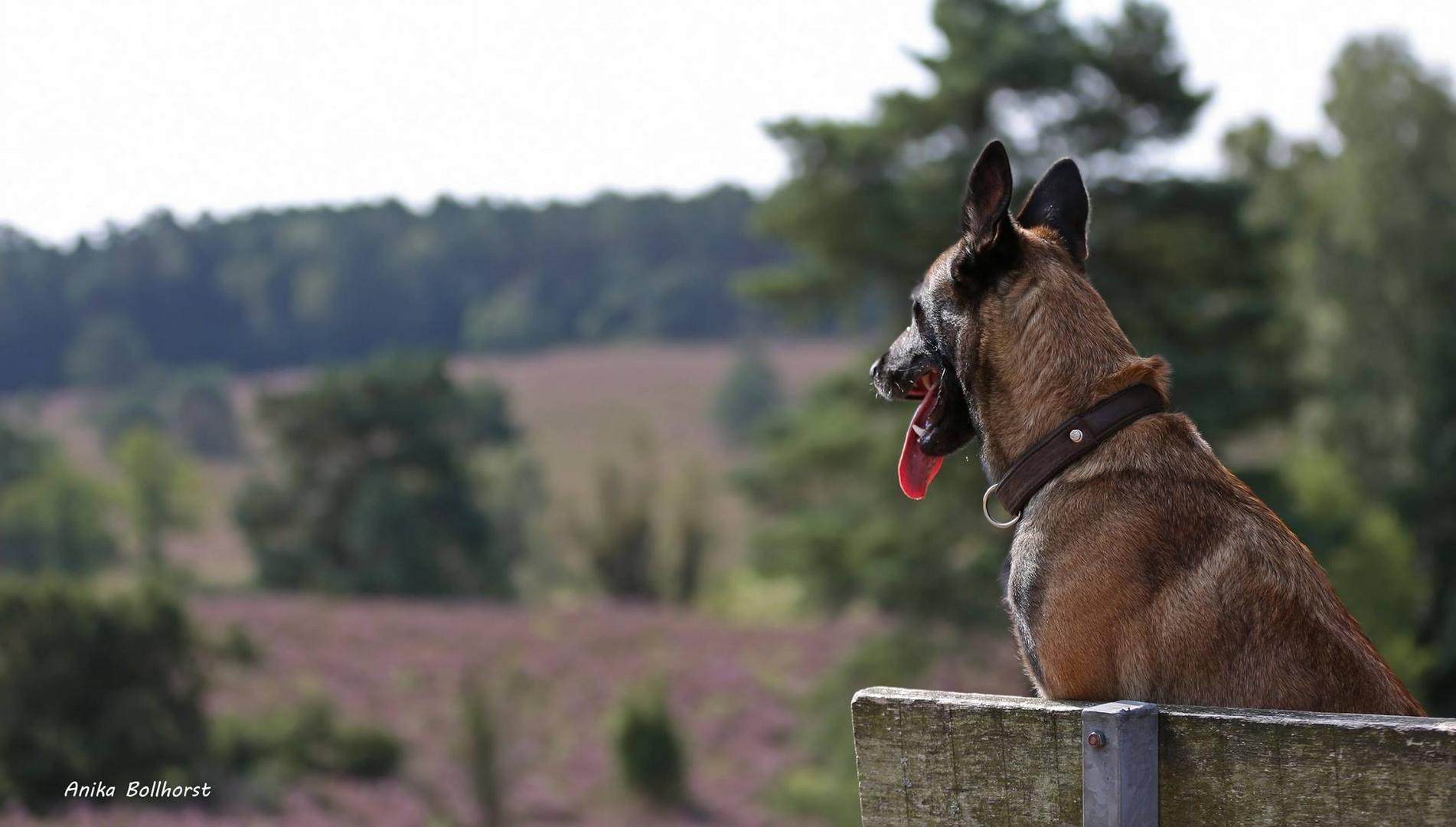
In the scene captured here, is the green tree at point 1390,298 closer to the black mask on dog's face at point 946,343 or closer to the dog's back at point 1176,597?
the black mask on dog's face at point 946,343

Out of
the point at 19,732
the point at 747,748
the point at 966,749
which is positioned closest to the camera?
the point at 966,749

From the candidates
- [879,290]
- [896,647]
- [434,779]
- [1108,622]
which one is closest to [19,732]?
[434,779]

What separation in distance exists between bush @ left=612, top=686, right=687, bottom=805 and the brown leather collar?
24036 mm

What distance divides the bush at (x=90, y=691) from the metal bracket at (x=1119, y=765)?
20051mm

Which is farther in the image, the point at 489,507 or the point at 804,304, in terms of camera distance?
the point at 489,507

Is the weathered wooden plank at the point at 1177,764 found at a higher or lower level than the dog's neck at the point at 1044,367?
lower

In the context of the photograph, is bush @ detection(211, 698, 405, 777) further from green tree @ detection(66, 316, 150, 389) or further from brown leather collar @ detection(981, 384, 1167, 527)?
green tree @ detection(66, 316, 150, 389)

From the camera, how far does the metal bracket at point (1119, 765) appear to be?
225 centimetres

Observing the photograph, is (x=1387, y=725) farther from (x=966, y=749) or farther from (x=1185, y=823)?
(x=966, y=749)

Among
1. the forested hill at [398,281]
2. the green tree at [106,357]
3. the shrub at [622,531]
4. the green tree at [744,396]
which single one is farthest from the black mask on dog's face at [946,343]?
the forested hill at [398,281]

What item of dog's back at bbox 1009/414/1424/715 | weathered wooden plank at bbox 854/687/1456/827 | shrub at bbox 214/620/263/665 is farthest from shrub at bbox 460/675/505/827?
weathered wooden plank at bbox 854/687/1456/827

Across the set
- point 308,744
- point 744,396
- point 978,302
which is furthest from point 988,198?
point 744,396

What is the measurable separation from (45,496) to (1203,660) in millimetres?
58712

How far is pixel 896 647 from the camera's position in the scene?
23828 millimetres
